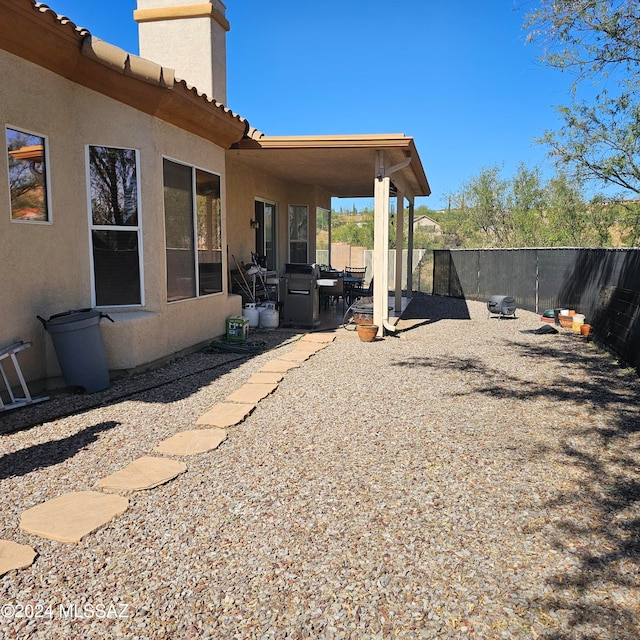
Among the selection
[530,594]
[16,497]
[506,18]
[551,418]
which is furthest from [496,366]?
[506,18]

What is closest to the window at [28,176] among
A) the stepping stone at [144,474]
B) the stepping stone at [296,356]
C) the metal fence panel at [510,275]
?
the stepping stone at [144,474]

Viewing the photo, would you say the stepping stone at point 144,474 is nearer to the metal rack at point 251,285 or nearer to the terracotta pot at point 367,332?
the terracotta pot at point 367,332

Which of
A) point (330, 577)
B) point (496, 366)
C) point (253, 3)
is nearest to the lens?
point (330, 577)

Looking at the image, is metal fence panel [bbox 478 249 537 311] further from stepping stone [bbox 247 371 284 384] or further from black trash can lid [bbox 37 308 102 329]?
black trash can lid [bbox 37 308 102 329]

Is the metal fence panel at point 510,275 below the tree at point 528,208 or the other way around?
below

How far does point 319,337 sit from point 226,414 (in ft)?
14.2

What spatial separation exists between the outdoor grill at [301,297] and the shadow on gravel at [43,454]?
5.71 meters

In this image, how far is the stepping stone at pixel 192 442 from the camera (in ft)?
13.4

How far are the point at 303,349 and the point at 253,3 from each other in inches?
400

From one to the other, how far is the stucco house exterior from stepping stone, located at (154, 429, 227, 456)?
2130mm

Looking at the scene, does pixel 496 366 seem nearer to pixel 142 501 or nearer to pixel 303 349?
pixel 303 349

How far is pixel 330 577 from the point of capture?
2521 millimetres

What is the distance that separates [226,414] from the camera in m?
4.98

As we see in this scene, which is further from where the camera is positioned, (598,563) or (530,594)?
(598,563)
